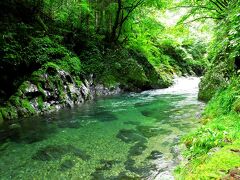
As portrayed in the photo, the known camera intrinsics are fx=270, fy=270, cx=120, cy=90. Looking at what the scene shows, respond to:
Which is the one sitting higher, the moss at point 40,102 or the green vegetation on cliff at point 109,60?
the green vegetation on cliff at point 109,60

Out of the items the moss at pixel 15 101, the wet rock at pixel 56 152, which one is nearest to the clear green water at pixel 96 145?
the wet rock at pixel 56 152

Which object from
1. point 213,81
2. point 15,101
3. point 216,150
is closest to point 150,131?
point 216,150

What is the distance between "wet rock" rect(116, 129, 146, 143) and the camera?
668cm

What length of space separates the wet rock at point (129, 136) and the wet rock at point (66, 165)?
1.71m

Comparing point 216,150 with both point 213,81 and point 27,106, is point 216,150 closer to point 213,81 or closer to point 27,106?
point 213,81

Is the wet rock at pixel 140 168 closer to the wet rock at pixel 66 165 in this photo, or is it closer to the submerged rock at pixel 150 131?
the wet rock at pixel 66 165

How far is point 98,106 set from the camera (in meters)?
→ 12.1

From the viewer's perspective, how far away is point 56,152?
5988 mm

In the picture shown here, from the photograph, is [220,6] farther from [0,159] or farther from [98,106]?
[0,159]

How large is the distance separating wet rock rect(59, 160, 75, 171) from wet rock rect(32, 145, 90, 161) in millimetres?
296

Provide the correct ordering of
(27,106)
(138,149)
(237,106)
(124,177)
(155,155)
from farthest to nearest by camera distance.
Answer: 1. (27,106)
2. (237,106)
3. (138,149)
4. (155,155)
5. (124,177)

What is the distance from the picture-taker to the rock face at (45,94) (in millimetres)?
10172

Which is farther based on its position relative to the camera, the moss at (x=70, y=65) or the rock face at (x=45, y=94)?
the moss at (x=70, y=65)

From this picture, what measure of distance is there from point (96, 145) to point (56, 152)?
0.94 meters
